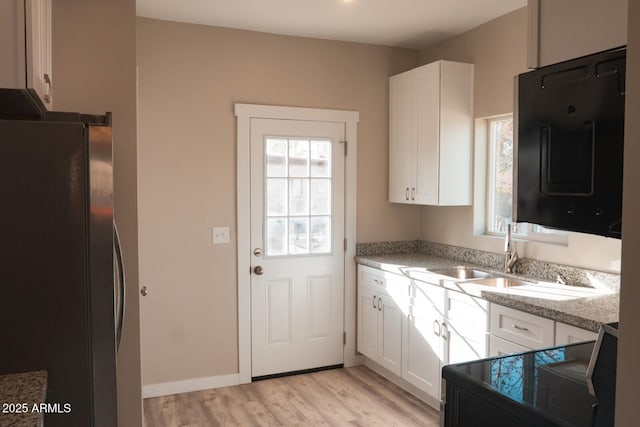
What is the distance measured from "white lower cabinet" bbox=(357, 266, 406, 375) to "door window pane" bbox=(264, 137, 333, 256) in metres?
0.46

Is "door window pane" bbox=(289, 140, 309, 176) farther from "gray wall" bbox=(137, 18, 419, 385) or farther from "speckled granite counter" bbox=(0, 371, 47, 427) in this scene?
"speckled granite counter" bbox=(0, 371, 47, 427)

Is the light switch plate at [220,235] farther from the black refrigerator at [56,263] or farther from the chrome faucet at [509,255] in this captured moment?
the black refrigerator at [56,263]

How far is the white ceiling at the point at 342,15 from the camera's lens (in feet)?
11.1

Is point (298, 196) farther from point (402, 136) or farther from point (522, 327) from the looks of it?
point (522, 327)

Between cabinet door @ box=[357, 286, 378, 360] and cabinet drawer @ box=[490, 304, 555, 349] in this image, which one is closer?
cabinet drawer @ box=[490, 304, 555, 349]

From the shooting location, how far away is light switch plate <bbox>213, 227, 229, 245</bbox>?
3943 millimetres

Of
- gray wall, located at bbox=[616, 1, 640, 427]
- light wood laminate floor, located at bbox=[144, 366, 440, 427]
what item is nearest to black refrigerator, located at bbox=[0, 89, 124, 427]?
gray wall, located at bbox=[616, 1, 640, 427]

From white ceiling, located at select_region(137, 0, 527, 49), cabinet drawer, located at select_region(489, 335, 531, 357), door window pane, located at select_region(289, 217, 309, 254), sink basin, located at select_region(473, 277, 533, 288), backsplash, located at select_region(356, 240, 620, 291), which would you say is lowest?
cabinet drawer, located at select_region(489, 335, 531, 357)

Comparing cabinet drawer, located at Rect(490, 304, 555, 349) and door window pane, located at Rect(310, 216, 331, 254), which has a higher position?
door window pane, located at Rect(310, 216, 331, 254)

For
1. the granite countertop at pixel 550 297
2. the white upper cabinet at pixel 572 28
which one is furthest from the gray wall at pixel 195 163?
the white upper cabinet at pixel 572 28

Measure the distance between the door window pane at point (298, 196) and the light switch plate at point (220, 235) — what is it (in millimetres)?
308

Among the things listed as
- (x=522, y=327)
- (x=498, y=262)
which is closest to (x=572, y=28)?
(x=522, y=327)

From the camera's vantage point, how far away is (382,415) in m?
3.47

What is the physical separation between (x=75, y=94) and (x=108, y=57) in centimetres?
23
